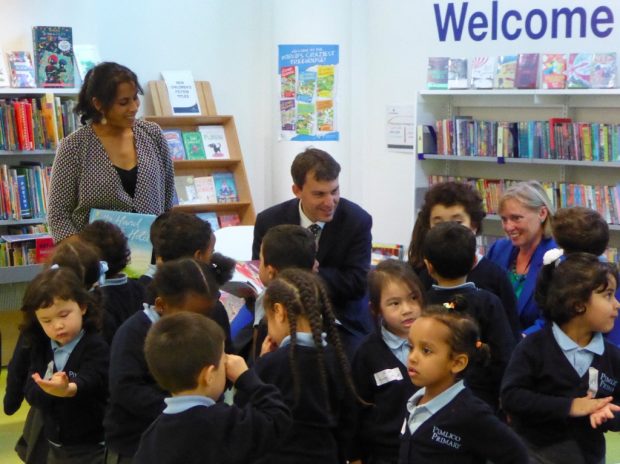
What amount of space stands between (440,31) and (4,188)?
3483mm

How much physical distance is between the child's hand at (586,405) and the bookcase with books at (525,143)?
3.74 metres

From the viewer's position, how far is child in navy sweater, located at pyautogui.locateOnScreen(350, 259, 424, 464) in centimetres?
257

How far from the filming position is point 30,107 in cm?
611

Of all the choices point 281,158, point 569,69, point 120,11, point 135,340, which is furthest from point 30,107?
point 135,340

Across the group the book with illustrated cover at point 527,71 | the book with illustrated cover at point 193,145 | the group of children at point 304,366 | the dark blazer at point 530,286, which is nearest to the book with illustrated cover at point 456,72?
the book with illustrated cover at point 527,71

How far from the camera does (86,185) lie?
361cm

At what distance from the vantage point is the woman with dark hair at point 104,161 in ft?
11.8

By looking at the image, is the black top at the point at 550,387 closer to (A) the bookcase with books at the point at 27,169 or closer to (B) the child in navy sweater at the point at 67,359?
(B) the child in navy sweater at the point at 67,359

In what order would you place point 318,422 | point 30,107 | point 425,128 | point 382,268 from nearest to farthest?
point 318,422
point 382,268
point 30,107
point 425,128

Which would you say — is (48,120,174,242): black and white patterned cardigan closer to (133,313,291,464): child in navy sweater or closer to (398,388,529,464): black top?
(133,313,291,464): child in navy sweater

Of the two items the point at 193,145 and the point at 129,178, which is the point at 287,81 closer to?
the point at 193,145

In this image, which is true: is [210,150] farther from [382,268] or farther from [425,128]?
[382,268]

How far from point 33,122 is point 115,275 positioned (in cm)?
325

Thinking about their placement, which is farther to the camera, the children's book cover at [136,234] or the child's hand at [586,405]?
the children's book cover at [136,234]
